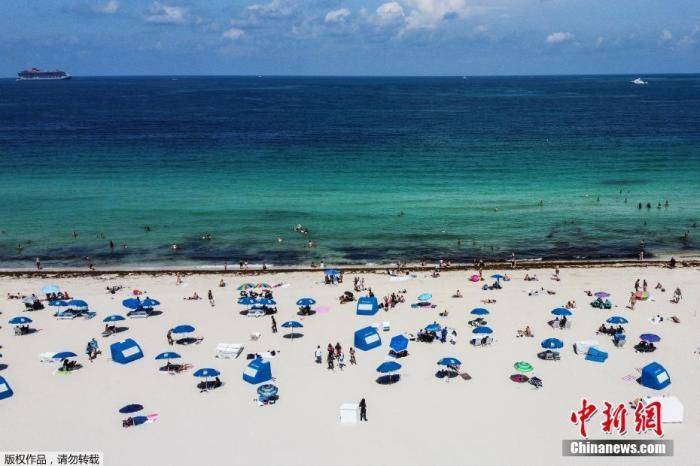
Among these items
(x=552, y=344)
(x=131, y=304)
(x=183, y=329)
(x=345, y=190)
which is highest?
(x=345, y=190)

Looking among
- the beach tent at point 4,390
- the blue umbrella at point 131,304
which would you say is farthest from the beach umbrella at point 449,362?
the beach tent at point 4,390

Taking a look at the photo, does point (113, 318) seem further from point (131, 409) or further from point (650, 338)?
point (650, 338)

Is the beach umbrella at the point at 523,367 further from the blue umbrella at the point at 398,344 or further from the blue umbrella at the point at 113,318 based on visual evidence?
the blue umbrella at the point at 113,318

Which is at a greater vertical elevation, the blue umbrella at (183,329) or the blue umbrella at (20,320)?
the blue umbrella at (20,320)

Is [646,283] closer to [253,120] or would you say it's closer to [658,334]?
[658,334]

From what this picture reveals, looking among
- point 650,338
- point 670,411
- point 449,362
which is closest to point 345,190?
point 650,338

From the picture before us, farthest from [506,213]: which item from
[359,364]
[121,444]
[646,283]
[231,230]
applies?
[121,444]

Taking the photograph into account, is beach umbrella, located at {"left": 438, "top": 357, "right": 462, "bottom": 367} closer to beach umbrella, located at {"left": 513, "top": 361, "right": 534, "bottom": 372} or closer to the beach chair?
beach umbrella, located at {"left": 513, "top": 361, "right": 534, "bottom": 372}
